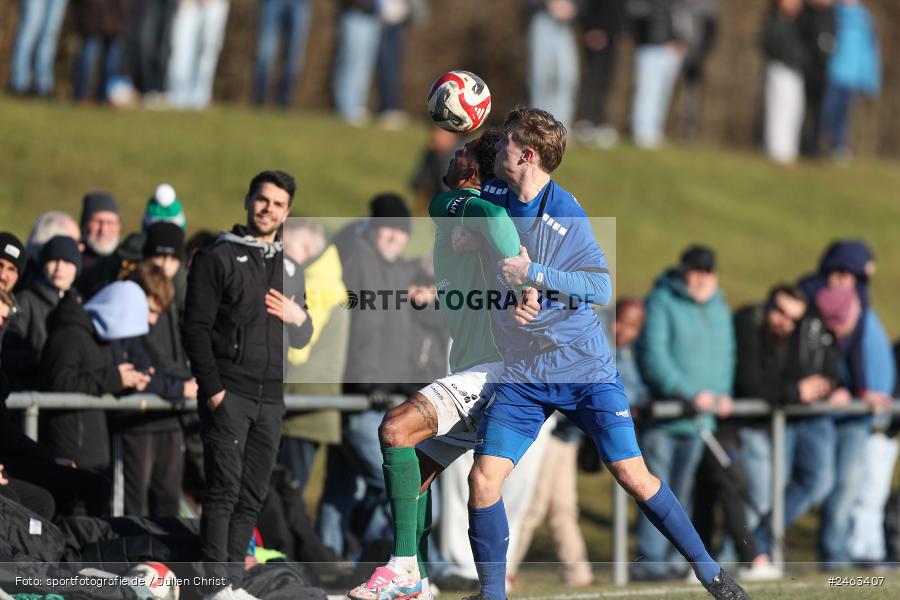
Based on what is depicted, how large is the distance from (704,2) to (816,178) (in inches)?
120

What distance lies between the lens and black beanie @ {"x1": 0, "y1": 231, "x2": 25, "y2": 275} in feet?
29.7

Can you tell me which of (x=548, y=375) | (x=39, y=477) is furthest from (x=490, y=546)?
(x=39, y=477)

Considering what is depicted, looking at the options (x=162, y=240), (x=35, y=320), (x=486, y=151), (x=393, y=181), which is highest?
(x=393, y=181)

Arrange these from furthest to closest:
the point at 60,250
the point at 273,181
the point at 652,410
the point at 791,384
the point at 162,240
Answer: the point at 791,384
the point at 652,410
the point at 162,240
the point at 60,250
the point at 273,181

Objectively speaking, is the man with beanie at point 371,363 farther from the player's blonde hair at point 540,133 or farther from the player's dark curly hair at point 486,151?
the player's blonde hair at point 540,133

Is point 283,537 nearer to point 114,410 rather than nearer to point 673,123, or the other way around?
point 114,410

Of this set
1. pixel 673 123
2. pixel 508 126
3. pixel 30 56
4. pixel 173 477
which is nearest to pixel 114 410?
pixel 173 477

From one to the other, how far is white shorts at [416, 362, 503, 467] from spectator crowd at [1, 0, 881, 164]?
1027 cm

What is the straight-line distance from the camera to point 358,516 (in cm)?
1075

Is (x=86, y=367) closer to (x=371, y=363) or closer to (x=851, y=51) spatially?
(x=371, y=363)

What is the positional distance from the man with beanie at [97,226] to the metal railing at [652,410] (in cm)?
143

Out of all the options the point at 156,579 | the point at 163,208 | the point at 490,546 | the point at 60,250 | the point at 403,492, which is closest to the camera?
the point at 490,546

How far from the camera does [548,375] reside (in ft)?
25.1

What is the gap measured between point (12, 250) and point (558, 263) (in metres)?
3.28
